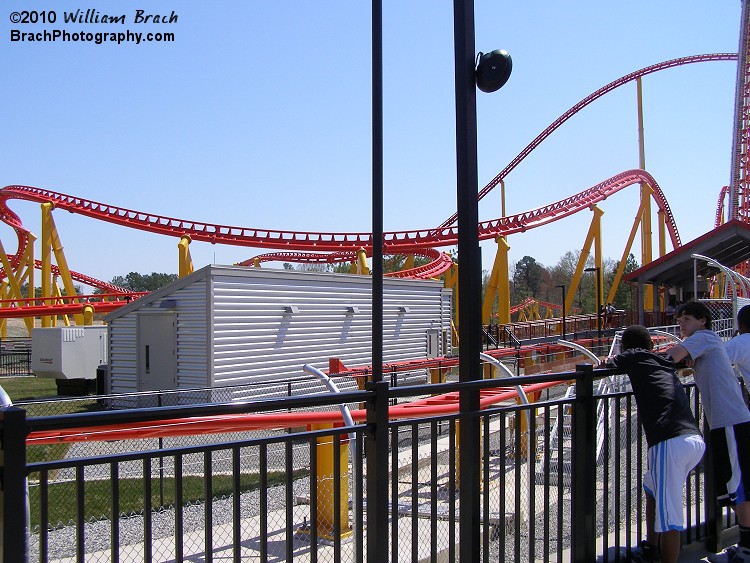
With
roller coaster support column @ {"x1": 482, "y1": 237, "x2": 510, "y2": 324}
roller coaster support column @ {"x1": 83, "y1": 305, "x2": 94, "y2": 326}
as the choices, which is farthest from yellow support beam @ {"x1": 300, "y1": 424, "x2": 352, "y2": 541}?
roller coaster support column @ {"x1": 482, "y1": 237, "x2": 510, "y2": 324}

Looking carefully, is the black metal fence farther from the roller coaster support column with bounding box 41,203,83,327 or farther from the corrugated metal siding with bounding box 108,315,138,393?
the corrugated metal siding with bounding box 108,315,138,393

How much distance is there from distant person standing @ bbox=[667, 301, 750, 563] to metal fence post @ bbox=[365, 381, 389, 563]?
78.1 inches

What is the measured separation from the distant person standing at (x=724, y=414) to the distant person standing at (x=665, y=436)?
0.38 m

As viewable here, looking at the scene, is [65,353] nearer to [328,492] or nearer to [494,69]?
[328,492]

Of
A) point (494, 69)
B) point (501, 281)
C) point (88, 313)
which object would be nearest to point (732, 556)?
point (494, 69)

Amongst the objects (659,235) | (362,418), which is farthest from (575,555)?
(659,235)

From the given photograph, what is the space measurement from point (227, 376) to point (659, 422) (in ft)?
39.6

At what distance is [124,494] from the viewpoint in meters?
8.02

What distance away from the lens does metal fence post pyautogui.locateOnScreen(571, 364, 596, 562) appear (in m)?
3.38

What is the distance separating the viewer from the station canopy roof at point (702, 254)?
2164 centimetres

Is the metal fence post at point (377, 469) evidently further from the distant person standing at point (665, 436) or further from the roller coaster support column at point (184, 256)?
the roller coaster support column at point (184, 256)

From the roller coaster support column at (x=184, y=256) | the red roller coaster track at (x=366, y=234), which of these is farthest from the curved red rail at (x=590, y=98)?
the roller coaster support column at (x=184, y=256)

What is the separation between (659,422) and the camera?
3383 millimetres

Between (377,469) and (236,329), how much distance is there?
1250cm
